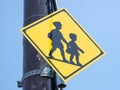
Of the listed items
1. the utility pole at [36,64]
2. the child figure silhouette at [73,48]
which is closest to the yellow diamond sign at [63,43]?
the child figure silhouette at [73,48]

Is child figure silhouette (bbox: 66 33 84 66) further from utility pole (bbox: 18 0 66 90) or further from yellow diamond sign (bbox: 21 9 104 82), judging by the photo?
utility pole (bbox: 18 0 66 90)

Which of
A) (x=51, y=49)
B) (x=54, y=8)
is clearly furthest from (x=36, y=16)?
(x=51, y=49)

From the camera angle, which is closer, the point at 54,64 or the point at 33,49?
the point at 54,64

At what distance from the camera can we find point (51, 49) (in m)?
3.97

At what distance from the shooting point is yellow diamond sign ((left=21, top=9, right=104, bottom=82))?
3879 millimetres

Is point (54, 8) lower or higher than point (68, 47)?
higher

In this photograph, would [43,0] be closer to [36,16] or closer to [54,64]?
[36,16]

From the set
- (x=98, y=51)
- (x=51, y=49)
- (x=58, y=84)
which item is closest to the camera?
(x=58, y=84)

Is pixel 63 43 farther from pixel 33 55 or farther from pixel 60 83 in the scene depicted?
pixel 60 83

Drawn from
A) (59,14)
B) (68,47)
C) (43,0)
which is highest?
(43,0)

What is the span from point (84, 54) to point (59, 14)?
0.57 m

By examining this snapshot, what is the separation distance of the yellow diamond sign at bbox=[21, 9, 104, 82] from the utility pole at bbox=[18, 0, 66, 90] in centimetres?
10

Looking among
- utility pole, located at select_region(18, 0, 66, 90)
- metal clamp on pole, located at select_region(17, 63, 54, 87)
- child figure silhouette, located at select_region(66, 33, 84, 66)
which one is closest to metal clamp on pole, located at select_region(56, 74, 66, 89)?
utility pole, located at select_region(18, 0, 66, 90)

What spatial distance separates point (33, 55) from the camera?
416 centimetres
